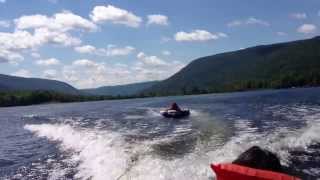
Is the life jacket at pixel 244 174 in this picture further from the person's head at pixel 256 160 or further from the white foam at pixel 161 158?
the white foam at pixel 161 158

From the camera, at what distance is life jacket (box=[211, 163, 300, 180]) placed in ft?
55.9

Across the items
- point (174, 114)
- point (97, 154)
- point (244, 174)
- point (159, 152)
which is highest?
point (174, 114)

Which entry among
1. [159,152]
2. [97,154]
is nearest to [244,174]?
[159,152]

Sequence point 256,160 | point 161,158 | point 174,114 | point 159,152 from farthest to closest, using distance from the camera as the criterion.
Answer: point 174,114
point 159,152
point 161,158
point 256,160

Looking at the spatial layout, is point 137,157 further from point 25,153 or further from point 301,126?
point 301,126

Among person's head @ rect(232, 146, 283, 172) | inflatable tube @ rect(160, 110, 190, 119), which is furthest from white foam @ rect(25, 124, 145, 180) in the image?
inflatable tube @ rect(160, 110, 190, 119)

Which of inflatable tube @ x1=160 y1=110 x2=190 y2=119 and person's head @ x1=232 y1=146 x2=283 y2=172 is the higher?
inflatable tube @ x1=160 y1=110 x2=190 y2=119

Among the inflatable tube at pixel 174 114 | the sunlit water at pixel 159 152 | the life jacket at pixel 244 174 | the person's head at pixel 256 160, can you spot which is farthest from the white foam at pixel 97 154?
the inflatable tube at pixel 174 114

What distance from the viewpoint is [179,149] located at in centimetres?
3033

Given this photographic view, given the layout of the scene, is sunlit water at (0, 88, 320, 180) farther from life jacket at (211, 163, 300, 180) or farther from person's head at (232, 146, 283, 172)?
life jacket at (211, 163, 300, 180)

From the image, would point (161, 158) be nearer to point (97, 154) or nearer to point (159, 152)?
point (159, 152)

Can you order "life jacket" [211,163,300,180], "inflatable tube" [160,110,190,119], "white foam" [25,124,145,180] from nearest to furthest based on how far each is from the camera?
1. "life jacket" [211,163,300,180]
2. "white foam" [25,124,145,180]
3. "inflatable tube" [160,110,190,119]

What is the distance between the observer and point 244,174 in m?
17.5

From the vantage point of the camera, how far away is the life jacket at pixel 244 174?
17.0 m
